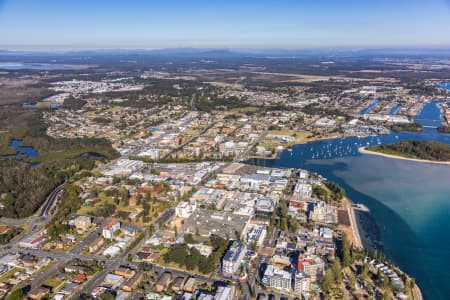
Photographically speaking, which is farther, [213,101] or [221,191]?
[213,101]

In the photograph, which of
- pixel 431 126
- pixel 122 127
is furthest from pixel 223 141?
pixel 431 126

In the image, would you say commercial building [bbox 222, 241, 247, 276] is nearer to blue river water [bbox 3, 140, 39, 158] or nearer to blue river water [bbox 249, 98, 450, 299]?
blue river water [bbox 249, 98, 450, 299]

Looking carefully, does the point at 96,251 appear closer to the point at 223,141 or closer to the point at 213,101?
the point at 223,141

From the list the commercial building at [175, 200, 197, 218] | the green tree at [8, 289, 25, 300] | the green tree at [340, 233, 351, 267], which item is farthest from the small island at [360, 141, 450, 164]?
the green tree at [8, 289, 25, 300]

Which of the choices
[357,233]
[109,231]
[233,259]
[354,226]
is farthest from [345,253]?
[109,231]

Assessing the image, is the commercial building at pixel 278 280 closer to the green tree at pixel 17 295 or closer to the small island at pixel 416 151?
the green tree at pixel 17 295

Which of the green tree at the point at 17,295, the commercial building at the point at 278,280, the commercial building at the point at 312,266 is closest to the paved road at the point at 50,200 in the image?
the green tree at the point at 17,295
